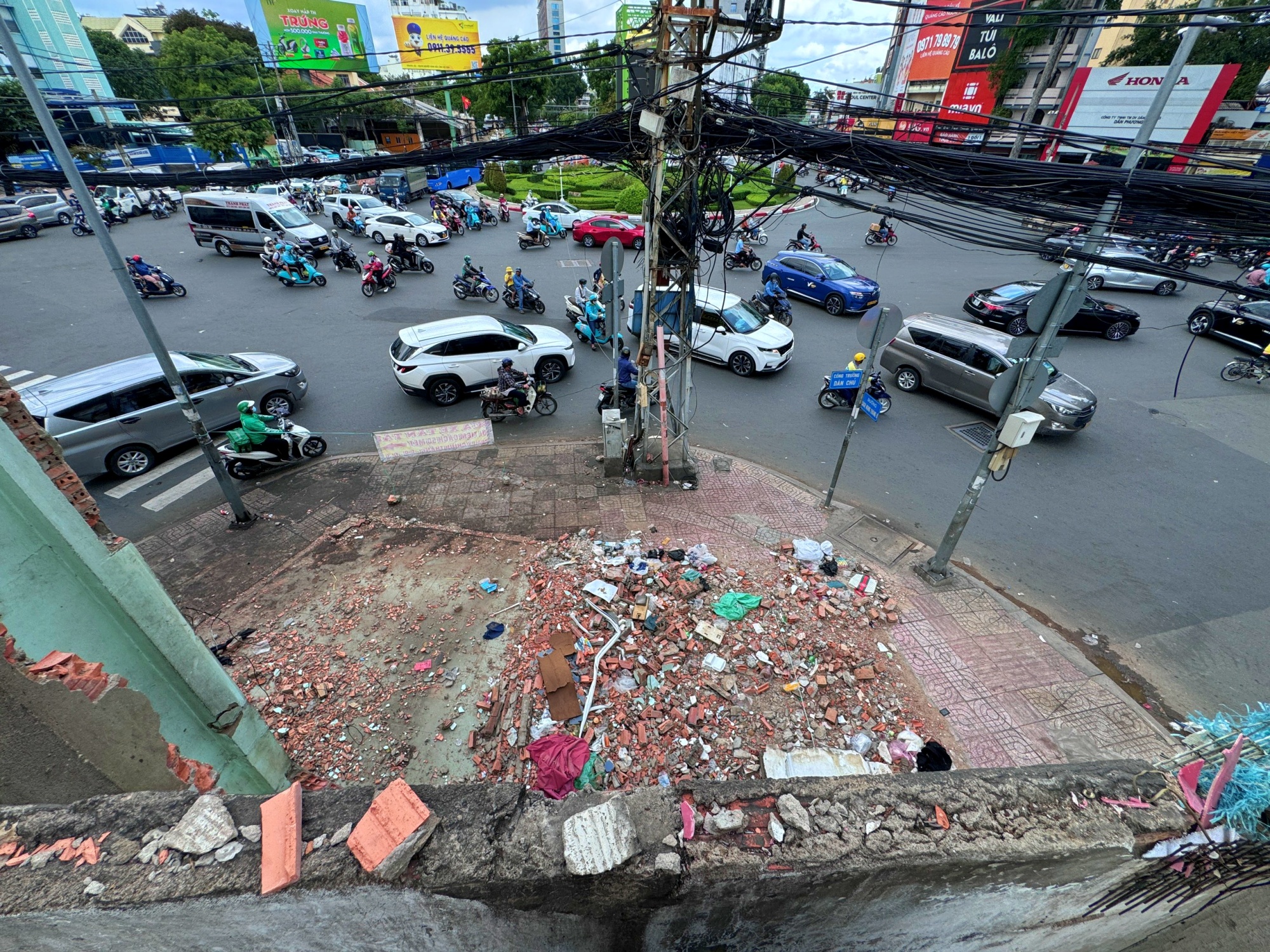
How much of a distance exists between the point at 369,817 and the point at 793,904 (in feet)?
6.50

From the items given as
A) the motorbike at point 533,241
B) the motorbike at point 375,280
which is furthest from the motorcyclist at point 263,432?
the motorbike at point 533,241

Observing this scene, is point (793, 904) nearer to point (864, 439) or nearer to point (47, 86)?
point (864, 439)

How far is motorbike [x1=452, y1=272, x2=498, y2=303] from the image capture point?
55.3ft

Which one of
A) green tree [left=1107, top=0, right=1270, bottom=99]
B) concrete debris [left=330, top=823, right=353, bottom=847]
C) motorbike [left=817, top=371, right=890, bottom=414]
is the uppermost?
green tree [left=1107, top=0, right=1270, bottom=99]

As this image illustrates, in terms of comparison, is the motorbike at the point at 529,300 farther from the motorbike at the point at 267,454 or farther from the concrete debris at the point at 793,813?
the concrete debris at the point at 793,813

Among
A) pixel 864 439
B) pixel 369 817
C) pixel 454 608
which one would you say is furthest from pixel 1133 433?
pixel 369 817

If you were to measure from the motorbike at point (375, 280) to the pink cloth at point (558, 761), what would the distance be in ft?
55.8

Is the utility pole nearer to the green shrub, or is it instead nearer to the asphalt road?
the asphalt road

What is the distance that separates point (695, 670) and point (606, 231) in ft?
70.9

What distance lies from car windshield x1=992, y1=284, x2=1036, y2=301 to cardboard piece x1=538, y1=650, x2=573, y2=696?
55.5 ft

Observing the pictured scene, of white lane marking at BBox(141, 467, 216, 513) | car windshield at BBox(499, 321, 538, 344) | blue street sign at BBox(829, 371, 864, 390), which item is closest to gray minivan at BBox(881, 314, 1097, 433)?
blue street sign at BBox(829, 371, 864, 390)

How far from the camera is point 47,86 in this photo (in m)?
39.7

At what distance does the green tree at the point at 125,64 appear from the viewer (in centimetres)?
4831

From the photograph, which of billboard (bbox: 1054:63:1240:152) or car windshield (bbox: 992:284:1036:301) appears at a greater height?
billboard (bbox: 1054:63:1240:152)
